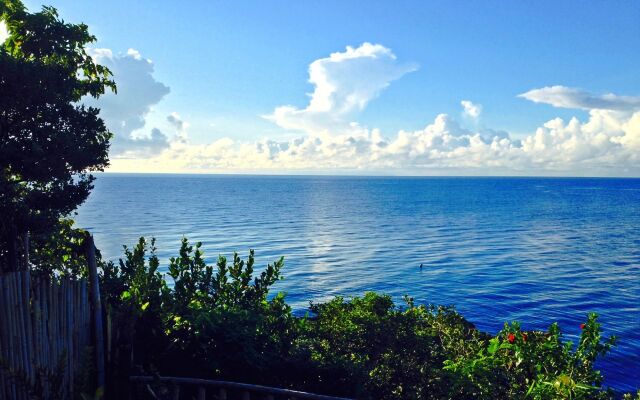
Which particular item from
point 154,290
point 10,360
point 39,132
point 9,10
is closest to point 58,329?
point 10,360

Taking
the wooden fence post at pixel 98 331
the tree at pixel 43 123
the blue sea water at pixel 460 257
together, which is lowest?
the blue sea water at pixel 460 257

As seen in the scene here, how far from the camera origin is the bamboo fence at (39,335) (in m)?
5.61

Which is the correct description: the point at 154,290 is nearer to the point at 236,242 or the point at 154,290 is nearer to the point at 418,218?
the point at 236,242

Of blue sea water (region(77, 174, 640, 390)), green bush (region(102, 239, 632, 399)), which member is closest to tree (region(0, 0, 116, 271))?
green bush (region(102, 239, 632, 399))

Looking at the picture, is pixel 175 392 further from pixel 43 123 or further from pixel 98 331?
pixel 43 123

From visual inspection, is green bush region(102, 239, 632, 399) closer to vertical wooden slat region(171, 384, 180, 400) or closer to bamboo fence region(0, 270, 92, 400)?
vertical wooden slat region(171, 384, 180, 400)

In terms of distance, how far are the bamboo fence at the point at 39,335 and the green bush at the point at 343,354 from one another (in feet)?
3.48

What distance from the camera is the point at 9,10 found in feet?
41.1

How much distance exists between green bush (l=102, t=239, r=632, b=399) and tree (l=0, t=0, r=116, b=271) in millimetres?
3454

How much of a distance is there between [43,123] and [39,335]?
26.8 feet

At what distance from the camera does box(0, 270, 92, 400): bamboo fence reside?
5609mm

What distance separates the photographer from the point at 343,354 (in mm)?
10250

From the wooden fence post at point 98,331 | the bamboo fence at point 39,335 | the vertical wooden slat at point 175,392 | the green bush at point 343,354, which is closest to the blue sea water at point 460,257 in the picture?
the green bush at point 343,354

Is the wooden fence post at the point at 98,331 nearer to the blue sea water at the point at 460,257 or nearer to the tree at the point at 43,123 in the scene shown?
the tree at the point at 43,123
